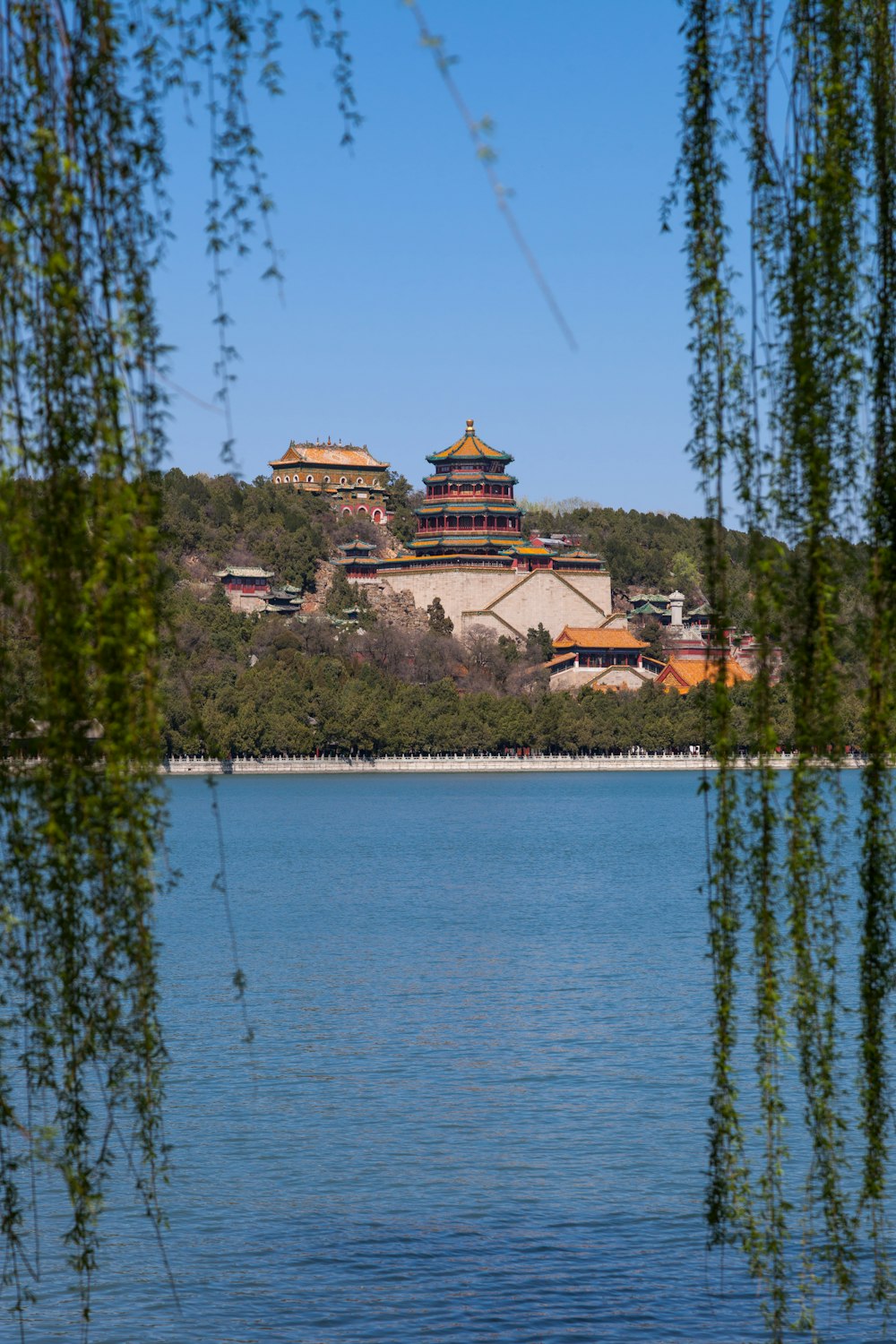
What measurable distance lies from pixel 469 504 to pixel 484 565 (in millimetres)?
3780

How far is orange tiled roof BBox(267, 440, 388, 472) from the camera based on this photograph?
323 feet

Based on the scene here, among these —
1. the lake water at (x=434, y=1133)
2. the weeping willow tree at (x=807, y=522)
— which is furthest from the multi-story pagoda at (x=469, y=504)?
the weeping willow tree at (x=807, y=522)

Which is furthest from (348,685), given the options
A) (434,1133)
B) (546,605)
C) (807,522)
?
(807,522)

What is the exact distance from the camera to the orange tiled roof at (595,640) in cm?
7275

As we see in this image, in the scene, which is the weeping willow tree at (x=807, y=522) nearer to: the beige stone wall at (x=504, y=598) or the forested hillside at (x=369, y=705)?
the forested hillside at (x=369, y=705)

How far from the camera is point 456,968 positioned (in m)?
21.5

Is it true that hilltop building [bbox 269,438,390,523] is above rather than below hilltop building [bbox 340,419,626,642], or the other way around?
above

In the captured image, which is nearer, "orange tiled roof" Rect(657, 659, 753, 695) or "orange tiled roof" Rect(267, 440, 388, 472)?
"orange tiled roof" Rect(657, 659, 753, 695)

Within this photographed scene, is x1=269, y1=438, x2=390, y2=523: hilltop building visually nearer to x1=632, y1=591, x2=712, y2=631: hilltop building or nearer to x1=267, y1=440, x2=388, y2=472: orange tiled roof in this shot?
x1=267, y1=440, x2=388, y2=472: orange tiled roof

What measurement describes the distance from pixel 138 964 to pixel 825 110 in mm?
3163

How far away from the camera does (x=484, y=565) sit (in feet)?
254

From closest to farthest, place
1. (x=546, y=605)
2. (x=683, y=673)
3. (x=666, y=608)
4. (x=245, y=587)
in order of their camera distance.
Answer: (x=683, y=673), (x=546, y=605), (x=245, y=587), (x=666, y=608)

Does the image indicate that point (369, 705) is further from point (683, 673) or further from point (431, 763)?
point (683, 673)

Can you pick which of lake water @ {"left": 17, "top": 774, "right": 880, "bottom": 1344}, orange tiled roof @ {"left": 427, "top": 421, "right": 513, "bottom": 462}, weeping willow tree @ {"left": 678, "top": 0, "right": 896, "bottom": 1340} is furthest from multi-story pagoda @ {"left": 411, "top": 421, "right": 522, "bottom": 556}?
weeping willow tree @ {"left": 678, "top": 0, "right": 896, "bottom": 1340}
